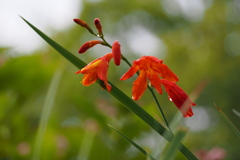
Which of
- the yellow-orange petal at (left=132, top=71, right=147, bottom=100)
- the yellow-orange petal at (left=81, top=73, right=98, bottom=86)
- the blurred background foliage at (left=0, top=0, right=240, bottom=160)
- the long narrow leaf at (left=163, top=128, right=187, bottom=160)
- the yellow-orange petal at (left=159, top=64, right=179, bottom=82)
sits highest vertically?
the blurred background foliage at (left=0, top=0, right=240, bottom=160)

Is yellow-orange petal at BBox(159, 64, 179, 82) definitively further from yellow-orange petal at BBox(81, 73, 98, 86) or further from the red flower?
yellow-orange petal at BBox(81, 73, 98, 86)

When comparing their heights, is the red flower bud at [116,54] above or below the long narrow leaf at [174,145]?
above

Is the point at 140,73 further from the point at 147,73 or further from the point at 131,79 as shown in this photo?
the point at 131,79

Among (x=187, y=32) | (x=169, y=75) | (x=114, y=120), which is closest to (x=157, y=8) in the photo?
(x=187, y=32)

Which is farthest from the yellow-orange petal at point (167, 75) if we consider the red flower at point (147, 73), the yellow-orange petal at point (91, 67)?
the yellow-orange petal at point (91, 67)

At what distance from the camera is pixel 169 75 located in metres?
0.75

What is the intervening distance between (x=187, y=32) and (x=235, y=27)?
1.11 meters

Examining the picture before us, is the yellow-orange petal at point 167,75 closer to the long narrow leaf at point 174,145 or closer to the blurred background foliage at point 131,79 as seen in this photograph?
the long narrow leaf at point 174,145

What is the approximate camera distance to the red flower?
709 mm

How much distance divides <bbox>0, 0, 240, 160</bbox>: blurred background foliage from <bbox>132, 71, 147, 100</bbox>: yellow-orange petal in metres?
0.45

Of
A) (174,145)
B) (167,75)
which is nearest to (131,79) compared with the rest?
(167,75)

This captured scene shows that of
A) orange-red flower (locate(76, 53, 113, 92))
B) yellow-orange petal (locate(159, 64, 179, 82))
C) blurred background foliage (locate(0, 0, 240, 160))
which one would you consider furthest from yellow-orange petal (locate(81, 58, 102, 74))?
blurred background foliage (locate(0, 0, 240, 160))

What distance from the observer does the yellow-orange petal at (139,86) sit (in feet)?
2.30

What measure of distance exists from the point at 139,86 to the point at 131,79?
8176mm
